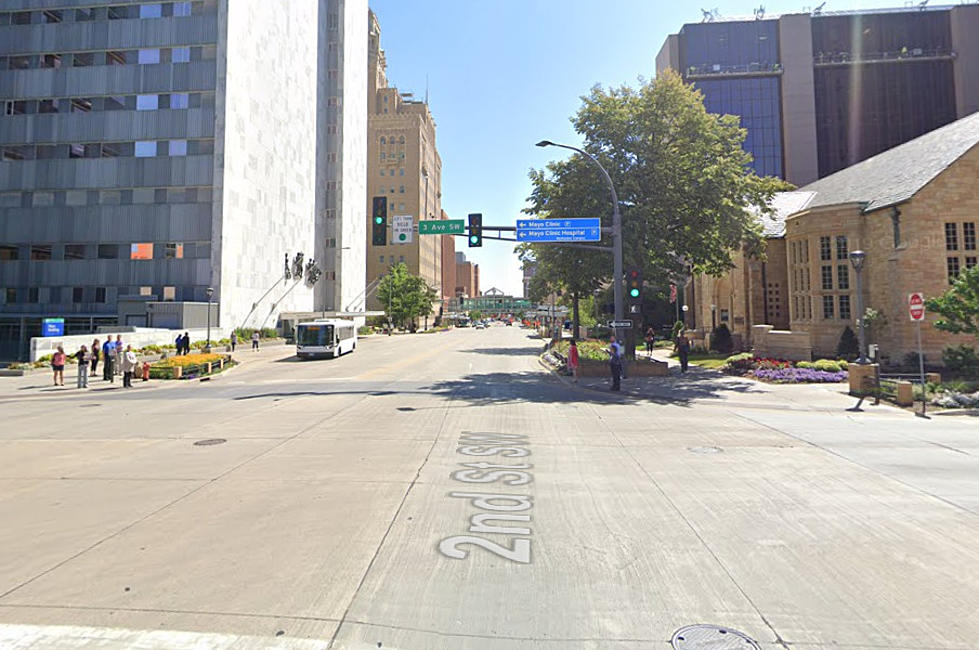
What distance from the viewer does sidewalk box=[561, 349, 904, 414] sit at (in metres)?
14.8

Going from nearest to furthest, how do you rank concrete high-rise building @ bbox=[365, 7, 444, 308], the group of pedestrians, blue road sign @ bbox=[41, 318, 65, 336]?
the group of pedestrians → blue road sign @ bbox=[41, 318, 65, 336] → concrete high-rise building @ bbox=[365, 7, 444, 308]

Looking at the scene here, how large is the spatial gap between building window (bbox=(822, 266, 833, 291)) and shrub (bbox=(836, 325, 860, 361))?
236 centimetres

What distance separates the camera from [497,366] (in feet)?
91.9

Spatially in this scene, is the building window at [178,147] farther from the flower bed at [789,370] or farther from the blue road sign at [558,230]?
the flower bed at [789,370]

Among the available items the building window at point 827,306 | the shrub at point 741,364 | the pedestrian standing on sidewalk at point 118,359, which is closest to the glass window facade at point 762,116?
the building window at point 827,306

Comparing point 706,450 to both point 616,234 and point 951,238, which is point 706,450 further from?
point 951,238

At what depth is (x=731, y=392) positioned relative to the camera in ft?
56.7

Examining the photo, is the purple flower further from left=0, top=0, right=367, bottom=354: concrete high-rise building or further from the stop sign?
left=0, top=0, right=367, bottom=354: concrete high-rise building

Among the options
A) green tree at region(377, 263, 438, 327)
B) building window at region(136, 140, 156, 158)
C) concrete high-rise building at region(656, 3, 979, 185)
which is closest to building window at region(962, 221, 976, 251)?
building window at region(136, 140, 156, 158)

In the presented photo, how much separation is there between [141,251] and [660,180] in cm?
4316

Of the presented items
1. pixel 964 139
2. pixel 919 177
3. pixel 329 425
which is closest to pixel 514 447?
pixel 329 425

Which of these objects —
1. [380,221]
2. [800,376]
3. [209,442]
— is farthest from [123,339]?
[800,376]

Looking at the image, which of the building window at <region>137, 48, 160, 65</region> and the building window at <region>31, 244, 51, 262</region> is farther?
the building window at <region>137, 48, 160, 65</region>

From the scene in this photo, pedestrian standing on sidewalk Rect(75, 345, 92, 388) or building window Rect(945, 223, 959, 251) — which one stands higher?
building window Rect(945, 223, 959, 251)
